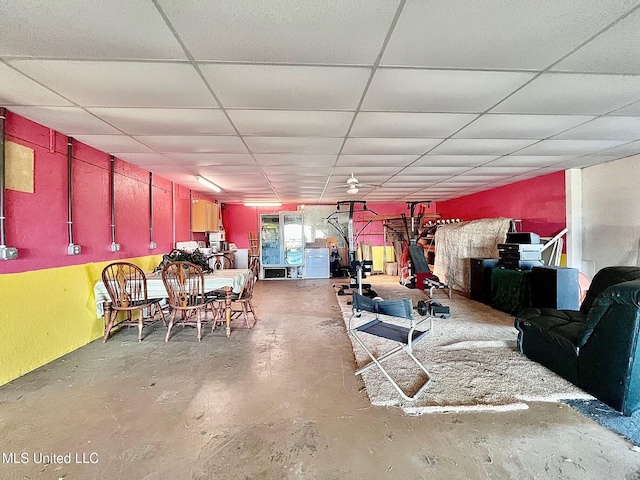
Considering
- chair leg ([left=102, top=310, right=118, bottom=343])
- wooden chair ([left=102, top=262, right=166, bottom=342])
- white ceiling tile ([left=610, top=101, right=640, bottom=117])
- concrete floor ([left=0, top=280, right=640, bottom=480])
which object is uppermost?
white ceiling tile ([left=610, top=101, right=640, bottom=117])

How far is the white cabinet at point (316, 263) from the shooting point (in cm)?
879

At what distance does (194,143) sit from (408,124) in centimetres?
252

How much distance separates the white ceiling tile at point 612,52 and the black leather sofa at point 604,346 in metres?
1.53

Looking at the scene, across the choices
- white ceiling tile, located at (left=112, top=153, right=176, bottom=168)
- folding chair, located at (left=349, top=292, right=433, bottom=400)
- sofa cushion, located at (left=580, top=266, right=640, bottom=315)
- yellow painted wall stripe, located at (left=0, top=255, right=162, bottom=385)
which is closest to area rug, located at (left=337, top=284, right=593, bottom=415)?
folding chair, located at (left=349, top=292, right=433, bottom=400)

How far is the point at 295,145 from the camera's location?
11.8 ft

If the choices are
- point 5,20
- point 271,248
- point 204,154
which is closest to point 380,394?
point 5,20

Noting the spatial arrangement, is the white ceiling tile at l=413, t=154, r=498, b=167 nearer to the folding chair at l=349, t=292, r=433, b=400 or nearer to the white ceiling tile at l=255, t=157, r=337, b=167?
the white ceiling tile at l=255, t=157, r=337, b=167

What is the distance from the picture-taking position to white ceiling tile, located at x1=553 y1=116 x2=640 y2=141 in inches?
112

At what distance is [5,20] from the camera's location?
1509 millimetres

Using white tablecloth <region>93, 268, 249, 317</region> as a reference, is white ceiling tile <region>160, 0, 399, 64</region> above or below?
above

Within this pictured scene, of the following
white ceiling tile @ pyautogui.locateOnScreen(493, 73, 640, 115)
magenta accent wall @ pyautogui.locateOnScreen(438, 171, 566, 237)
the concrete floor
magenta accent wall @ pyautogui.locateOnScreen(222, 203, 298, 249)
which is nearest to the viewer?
the concrete floor

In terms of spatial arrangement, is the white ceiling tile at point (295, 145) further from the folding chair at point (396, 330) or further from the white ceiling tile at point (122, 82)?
the folding chair at point (396, 330)

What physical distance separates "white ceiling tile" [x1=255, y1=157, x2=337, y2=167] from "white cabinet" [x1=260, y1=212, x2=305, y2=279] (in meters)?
4.28

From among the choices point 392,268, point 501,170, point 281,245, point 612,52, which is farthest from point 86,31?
point 392,268
